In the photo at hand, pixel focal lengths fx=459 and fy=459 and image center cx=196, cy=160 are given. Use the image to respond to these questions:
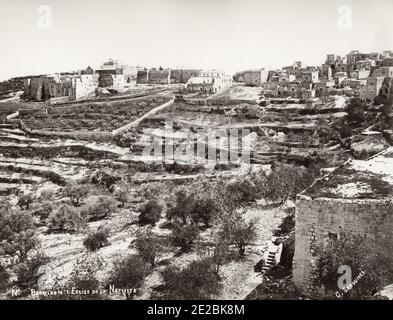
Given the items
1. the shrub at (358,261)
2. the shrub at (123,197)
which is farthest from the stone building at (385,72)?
the shrub at (358,261)

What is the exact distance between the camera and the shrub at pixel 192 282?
11.8 m

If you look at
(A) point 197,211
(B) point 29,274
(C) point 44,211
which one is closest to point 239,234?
(A) point 197,211

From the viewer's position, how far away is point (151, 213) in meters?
20.1

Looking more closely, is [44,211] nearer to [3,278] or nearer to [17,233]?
[17,233]

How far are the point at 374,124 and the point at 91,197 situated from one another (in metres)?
20.2

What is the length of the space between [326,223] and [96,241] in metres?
9.63

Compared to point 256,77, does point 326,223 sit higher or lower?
lower

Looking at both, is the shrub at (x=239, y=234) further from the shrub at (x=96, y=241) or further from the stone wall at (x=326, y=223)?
the shrub at (x=96, y=241)

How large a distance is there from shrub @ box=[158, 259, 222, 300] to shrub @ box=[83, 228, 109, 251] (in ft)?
15.1

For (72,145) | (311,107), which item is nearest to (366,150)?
(311,107)

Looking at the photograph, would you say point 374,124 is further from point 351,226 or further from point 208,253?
point 351,226

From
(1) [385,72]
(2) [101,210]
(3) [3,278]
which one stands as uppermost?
(1) [385,72]

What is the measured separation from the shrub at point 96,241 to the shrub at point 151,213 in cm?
257

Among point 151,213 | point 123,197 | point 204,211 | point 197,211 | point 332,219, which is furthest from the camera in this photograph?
point 123,197
